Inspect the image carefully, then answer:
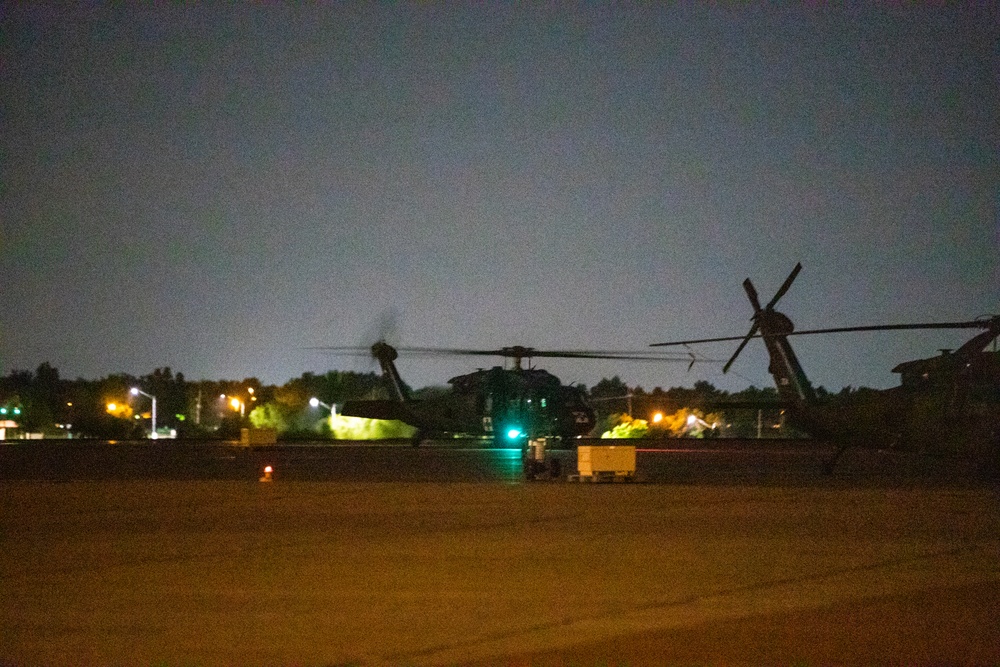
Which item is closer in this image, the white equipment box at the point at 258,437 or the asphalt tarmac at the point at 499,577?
the asphalt tarmac at the point at 499,577

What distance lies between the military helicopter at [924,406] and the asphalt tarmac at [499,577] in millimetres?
3612

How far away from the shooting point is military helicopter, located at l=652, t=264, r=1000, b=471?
79.9 feet

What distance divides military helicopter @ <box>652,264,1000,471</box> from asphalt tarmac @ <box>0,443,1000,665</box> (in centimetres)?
361

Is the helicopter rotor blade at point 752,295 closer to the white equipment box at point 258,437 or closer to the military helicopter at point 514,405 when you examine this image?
the military helicopter at point 514,405

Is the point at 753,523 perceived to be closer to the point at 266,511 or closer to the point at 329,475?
the point at 266,511

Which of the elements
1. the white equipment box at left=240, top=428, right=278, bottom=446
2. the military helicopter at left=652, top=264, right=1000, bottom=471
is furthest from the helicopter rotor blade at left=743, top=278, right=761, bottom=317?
the white equipment box at left=240, top=428, right=278, bottom=446

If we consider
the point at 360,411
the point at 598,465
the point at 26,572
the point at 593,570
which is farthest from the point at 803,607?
the point at 360,411

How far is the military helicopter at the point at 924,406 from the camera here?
24344 mm

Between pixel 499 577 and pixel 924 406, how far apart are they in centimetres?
1737

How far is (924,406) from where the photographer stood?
25359 millimetres

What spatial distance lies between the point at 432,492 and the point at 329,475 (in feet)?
22.8

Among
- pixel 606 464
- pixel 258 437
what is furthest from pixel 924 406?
pixel 258 437

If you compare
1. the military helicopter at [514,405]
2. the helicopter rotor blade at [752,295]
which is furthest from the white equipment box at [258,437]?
the helicopter rotor blade at [752,295]

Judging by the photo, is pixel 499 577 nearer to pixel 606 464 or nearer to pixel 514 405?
pixel 606 464
